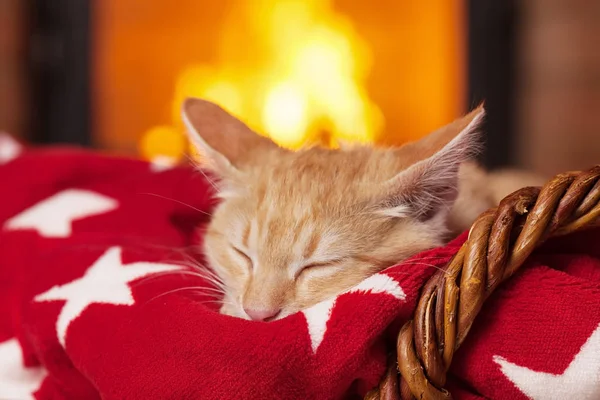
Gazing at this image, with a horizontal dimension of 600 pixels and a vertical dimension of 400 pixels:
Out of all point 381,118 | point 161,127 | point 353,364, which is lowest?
point 161,127

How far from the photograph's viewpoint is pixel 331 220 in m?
0.93

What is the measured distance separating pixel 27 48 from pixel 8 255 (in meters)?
1.92

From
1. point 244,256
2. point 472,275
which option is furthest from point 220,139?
point 472,275

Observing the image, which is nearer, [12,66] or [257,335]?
[257,335]

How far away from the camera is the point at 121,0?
2877mm

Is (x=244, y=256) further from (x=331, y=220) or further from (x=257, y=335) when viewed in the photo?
(x=257, y=335)

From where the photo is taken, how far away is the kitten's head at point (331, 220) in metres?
0.89

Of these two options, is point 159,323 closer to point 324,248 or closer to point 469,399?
point 324,248

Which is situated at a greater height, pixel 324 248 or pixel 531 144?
pixel 324 248

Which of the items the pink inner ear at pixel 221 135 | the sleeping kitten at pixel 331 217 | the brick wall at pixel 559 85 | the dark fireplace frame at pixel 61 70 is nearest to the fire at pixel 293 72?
the dark fireplace frame at pixel 61 70

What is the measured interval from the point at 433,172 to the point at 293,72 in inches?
79.0

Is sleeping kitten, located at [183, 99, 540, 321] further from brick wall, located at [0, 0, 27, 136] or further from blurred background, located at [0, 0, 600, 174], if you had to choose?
brick wall, located at [0, 0, 27, 136]

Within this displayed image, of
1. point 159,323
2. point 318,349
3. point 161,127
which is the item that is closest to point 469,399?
point 318,349

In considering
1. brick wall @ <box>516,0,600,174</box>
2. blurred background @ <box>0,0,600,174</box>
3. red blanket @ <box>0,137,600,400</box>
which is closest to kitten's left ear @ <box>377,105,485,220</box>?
red blanket @ <box>0,137,600,400</box>
